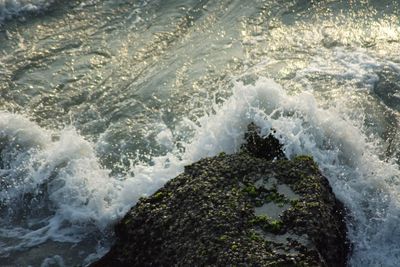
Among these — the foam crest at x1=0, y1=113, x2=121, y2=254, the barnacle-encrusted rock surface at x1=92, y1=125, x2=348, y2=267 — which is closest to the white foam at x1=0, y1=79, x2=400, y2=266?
the foam crest at x1=0, y1=113, x2=121, y2=254

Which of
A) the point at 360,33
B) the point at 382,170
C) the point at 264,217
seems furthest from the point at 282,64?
the point at 264,217

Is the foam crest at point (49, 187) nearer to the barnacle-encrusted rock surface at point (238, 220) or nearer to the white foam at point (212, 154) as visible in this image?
the white foam at point (212, 154)

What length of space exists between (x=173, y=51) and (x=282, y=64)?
2109 millimetres

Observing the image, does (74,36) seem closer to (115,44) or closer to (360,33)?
(115,44)

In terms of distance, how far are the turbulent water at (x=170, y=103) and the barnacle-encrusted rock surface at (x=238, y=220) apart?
690 mm

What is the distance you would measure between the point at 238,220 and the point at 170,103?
12.5 ft

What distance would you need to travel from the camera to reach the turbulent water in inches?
280

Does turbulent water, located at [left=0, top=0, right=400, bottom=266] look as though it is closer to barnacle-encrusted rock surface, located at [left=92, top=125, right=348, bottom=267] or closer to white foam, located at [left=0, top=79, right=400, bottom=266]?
white foam, located at [left=0, top=79, right=400, bottom=266]

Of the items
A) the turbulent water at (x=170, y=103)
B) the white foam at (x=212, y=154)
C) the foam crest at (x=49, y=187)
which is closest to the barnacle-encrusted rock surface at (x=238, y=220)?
the white foam at (x=212, y=154)

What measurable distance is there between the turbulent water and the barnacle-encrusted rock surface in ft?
2.26

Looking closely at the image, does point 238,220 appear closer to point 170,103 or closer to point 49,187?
point 49,187

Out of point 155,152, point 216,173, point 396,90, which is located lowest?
point 396,90

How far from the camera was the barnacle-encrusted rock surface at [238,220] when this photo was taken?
5.40m

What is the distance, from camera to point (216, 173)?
252 inches
